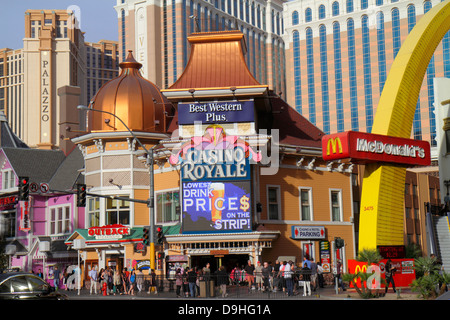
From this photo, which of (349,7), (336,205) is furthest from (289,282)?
→ (349,7)

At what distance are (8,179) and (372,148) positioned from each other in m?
35.2

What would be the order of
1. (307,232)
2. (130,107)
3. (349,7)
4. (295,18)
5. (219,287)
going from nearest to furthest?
(219,287) < (307,232) < (130,107) < (349,7) < (295,18)

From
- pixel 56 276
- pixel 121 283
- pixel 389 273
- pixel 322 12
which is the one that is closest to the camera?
pixel 389 273

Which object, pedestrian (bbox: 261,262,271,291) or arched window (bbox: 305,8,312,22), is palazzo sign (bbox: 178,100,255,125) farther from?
arched window (bbox: 305,8,312,22)

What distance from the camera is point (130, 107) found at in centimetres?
4428

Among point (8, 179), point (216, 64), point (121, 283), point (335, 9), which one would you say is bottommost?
point (121, 283)

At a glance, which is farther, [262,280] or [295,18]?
[295,18]

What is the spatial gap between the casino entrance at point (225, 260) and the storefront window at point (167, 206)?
120 inches

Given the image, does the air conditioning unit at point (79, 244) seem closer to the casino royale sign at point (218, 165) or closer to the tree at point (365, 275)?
the casino royale sign at point (218, 165)

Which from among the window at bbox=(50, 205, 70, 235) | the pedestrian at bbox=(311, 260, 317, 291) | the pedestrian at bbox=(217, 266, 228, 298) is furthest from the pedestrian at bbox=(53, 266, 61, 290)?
the pedestrian at bbox=(311, 260, 317, 291)

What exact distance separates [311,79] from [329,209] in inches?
4231

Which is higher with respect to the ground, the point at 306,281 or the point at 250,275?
the point at 250,275

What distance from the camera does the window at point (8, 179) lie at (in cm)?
5439

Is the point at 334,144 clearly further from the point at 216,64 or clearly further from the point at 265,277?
the point at 216,64
